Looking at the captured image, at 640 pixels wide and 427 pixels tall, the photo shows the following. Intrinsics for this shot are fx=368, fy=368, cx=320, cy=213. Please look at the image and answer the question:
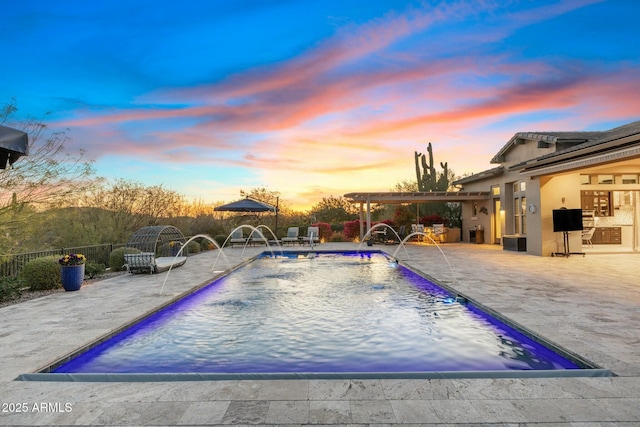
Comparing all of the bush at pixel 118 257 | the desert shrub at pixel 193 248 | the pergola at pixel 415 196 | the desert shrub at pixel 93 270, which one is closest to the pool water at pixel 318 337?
the desert shrub at pixel 93 270

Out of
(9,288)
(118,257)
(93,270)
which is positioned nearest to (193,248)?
(118,257)

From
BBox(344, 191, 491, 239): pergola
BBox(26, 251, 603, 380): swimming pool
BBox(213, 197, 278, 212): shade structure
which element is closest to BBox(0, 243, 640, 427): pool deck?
BBox(26, 251, 603, 380): swimming pool

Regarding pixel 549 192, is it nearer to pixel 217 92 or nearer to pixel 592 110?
pixel 592 110

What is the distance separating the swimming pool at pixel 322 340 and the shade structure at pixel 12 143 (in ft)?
6.74

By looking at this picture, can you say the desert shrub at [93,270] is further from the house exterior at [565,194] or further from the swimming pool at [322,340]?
the house exterior at [565,194]

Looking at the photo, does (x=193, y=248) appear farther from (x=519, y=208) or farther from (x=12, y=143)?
(x=519, y=208)

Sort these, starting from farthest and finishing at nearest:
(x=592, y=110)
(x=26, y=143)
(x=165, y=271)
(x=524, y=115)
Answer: (x=524, y=115) → (x=592, y=110) → (x=165, y=271) → (x=26, y=143)

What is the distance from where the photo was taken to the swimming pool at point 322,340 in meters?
3.63

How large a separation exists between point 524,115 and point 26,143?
55.9 feet

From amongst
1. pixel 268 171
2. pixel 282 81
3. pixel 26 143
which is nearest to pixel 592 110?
pixel 282 81

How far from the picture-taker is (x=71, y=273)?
720 cm

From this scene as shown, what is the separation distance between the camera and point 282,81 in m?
12.9

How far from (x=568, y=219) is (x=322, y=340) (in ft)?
34.3

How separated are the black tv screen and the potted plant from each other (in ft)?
42.5
